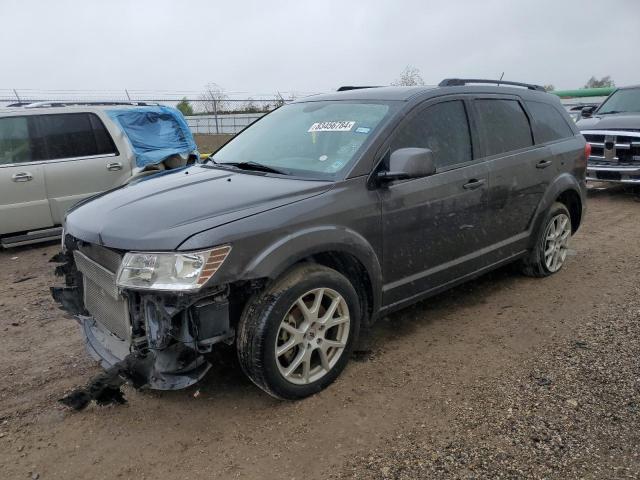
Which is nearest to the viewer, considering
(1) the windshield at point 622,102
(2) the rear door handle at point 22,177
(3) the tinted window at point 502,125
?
(3) the tinted window at point 502,125

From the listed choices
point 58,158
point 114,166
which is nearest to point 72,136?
point 58,158

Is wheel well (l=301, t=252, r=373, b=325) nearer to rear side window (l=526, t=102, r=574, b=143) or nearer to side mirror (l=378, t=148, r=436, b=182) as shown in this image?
side mirror (l=378, t=148, r=436, b=182)

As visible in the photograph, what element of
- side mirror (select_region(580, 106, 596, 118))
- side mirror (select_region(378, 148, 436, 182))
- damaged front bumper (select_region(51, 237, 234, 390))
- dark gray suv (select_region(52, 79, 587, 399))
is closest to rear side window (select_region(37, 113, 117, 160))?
dark gray suv (select_region(52, 79, 587, 399))

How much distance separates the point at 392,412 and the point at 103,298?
5.81ft

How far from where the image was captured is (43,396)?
331 cm

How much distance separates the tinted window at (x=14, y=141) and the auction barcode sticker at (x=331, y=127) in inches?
179

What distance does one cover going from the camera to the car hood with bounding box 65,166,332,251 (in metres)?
2.80

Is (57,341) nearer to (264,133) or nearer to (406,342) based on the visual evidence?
(264,133)

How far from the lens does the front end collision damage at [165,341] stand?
108 inches

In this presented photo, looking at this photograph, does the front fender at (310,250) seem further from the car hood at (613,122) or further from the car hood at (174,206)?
the car hood at (613,122)

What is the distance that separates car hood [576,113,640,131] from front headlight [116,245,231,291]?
873 cm

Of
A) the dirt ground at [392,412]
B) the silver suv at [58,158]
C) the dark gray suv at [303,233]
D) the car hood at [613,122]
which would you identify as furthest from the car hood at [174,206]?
the car hood at [613,122]

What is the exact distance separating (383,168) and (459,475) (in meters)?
1.86

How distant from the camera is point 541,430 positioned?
2.84m
